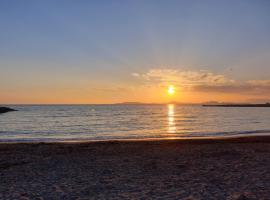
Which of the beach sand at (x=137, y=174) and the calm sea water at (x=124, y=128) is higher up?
the beach sand at (x=137, y=174)

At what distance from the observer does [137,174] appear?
13039 mm

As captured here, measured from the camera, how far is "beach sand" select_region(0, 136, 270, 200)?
10.0 meters

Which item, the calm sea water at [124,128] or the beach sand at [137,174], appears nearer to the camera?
the beach sand at [137,174]

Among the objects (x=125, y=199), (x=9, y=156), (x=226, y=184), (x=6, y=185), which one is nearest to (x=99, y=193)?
(x=125, y=199)

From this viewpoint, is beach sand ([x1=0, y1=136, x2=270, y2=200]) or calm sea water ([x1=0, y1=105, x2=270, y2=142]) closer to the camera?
beach sand ([x1=0, y1=136, x2=270, y2=200])

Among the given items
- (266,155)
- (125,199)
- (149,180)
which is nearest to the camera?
(125,199)

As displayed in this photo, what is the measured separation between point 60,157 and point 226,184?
1066 cm

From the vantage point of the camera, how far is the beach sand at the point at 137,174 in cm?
1002

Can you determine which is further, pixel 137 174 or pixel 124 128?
pixel 124 128

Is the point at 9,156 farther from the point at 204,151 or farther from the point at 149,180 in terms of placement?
the point at 204,151

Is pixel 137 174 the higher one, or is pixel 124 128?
pixel 137 174

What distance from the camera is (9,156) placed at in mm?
18484

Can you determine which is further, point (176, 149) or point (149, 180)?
point (176, 149)

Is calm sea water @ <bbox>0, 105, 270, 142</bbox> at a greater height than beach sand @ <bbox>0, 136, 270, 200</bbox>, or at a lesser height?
lesser
